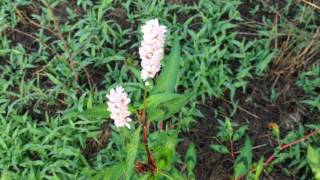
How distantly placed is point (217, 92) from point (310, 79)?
0.53 meters

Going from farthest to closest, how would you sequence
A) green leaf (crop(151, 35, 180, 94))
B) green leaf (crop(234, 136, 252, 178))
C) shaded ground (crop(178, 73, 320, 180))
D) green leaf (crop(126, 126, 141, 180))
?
shaded ground (crop(178, 73, 320, 180)), green leaf (crop(234, 136, 252, 178)), green leaf (crop(151, 35, 180, 94)), green leaf (crop(126, 126, 141, 180))

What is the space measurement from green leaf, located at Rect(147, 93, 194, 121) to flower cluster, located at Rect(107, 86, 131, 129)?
0.43 feet

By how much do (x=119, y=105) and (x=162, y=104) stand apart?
0.25 metres

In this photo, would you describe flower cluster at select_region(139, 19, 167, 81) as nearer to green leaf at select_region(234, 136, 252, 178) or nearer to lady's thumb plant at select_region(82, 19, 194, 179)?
lady's thumb plant at select_region(82, 19, 194, 179)

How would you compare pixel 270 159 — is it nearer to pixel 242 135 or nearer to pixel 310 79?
pixel 242 135

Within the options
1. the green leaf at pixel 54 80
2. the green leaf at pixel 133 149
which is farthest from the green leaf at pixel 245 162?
the green leaf at pixel 54 80

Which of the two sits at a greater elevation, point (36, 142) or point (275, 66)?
point (275, 66)

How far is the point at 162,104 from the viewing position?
185cm

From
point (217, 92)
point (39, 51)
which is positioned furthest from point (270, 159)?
point (39, 51)

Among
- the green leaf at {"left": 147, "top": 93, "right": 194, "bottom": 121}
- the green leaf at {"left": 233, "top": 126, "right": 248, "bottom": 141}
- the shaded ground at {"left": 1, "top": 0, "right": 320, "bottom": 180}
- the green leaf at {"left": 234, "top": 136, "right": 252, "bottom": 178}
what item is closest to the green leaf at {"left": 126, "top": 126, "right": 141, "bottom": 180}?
the green leaf at {"left": 147, "top": 93, "right": 194, "bottom": 121}

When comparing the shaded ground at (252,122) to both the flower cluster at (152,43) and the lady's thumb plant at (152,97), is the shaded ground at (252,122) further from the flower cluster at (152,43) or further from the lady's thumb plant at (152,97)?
the flower cluster at (152,43)

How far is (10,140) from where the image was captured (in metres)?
2.75

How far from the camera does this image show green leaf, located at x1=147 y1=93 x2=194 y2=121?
69.9 inches

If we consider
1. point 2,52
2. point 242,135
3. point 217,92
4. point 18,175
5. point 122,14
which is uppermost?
point 122,14
